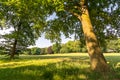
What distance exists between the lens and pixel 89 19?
22.7 m

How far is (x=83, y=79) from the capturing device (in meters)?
15.8

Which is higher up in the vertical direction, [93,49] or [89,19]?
[89,19]

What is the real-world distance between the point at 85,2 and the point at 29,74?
8.68m

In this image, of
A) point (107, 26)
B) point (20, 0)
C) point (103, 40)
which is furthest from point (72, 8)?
point (103, 40)

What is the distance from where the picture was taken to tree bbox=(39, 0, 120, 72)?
21.2 metres

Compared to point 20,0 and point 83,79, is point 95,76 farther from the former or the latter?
point 20,0

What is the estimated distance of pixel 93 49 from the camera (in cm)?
2142

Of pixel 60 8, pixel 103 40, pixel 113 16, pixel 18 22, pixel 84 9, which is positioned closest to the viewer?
pixel 60 8

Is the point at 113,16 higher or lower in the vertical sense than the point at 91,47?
higher

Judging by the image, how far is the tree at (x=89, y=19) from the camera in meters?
21.2

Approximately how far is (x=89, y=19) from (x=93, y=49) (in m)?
2.63

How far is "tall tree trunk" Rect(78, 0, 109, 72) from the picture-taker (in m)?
20.4

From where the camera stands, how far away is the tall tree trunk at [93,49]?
2044 centimetres

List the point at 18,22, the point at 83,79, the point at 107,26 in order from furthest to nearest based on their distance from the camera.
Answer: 1. the point at 18,22
2. the point at 107,26
3. the point at 83,79
